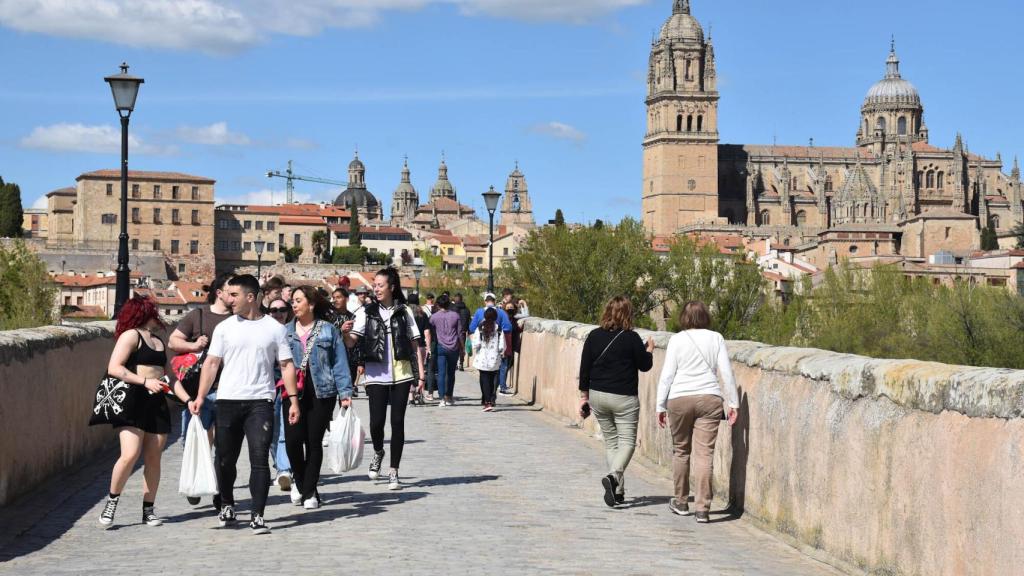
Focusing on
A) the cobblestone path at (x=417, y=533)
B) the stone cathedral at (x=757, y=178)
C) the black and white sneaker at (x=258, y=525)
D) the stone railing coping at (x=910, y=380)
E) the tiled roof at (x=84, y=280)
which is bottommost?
the cobblestone path at (x=417, y=533)

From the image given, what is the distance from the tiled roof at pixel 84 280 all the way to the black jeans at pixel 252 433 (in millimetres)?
95382

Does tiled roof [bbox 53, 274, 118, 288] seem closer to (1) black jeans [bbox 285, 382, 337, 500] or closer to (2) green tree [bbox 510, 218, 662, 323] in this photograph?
(2) green tree [bbox 510, 218, 662, 323]

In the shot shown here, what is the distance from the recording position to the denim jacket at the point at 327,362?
9867 millimetres

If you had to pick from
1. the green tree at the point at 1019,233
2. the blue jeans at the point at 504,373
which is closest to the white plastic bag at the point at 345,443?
the blue jeans at the point at 504,373

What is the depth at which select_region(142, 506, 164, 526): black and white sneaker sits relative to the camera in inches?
355

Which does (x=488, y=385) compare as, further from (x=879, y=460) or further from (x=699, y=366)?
(x=879, y=460)

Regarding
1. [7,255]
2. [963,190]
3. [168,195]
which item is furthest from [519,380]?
[963,190]

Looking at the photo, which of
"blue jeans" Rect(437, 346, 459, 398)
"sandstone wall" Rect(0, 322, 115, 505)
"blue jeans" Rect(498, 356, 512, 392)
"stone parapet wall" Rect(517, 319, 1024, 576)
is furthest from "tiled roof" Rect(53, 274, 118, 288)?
"stone parapet wall" Rect(517, 319, 1024, 576)

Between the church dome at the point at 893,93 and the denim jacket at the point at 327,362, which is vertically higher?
the church dome at the point at 893,93

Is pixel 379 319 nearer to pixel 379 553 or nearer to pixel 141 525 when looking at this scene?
pixel 141 525

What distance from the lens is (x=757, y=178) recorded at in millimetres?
157125

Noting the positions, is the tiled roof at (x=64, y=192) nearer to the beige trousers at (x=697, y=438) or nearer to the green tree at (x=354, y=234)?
the green tree at (x=354, y=234)

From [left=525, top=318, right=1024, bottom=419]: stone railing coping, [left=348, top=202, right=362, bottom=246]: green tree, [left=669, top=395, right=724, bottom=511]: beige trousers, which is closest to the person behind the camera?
[left=525, top=318, right=1024, bottom=419]: stone railing coping

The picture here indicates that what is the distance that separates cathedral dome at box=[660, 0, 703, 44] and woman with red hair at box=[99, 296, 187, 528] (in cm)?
14700
